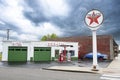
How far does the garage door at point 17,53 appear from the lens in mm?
43594

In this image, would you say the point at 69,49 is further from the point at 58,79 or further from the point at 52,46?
the point at 58,79

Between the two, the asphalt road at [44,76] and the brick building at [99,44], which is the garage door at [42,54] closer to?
the brick building at [99,44]

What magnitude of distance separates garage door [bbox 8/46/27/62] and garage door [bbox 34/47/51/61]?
204 cm

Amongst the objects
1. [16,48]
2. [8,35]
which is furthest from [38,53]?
[8,35]

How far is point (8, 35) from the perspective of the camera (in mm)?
72750

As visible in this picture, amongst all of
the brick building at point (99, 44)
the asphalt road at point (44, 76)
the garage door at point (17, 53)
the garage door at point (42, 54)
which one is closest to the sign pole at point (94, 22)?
the asphalt road at point (44, 76)

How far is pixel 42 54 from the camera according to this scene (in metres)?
44.3

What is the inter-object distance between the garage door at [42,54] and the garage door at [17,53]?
204 cm

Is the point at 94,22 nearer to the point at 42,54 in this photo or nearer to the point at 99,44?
the point at 42,54

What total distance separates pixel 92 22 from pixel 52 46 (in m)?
25.6


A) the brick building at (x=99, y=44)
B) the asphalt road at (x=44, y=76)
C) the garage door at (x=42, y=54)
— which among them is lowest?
the asphalt road at (x=44, y=76)

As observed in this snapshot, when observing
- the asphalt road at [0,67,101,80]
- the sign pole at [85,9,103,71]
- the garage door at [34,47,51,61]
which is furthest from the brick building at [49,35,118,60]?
the asphalt road at [0,67,101,80]

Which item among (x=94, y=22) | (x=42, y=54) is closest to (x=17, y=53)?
(x=42, y=54)

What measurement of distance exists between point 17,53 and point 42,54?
4.61 metres
